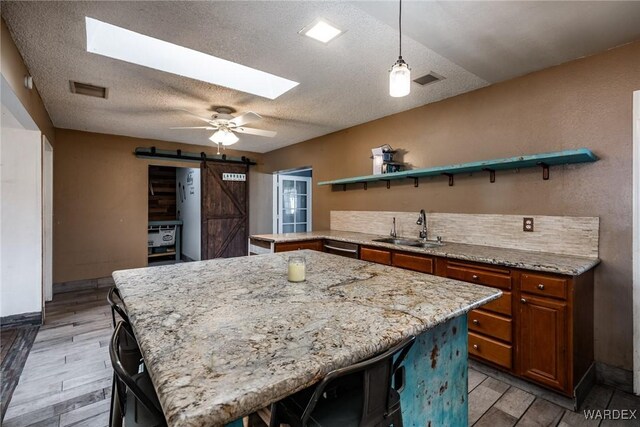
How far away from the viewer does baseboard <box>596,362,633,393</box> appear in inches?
84.7

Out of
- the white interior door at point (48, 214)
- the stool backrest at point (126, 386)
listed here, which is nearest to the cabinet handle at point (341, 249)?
the stool backrest at point (126, 386)

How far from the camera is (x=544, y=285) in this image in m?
2.04

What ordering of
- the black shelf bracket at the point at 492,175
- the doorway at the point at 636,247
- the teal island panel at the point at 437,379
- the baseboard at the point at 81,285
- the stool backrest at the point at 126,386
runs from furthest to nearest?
the baseboard at the point at 81,285, the black shelf bracket at the point at 492,175, the doorway at the point at 636,247, the teal island panel at the point at 437,379, the stool backrest at the point at 126,386

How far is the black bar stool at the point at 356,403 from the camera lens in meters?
0.84

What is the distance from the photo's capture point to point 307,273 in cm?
176

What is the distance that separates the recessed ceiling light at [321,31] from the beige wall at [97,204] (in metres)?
4.32

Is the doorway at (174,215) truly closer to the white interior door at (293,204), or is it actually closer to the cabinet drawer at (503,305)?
the white interior door at (293,204)

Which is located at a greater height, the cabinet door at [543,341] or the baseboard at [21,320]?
the cabinet door at [543,341]

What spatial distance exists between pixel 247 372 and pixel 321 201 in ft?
14.5

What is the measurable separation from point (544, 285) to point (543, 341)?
380 mm

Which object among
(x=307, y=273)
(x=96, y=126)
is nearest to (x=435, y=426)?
(x=307, y=273)

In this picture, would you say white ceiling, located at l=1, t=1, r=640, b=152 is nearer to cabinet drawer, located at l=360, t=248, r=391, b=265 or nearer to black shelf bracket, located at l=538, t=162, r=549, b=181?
black shelf bracket, located at l=538, t=162, r=549, b=181

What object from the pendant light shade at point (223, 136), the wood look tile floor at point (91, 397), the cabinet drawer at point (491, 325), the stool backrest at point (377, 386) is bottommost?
the wood look tile floor at point (91, 397)

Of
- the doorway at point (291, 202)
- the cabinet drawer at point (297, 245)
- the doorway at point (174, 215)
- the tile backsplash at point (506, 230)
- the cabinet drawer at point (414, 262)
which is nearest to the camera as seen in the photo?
the tile backsplash at point (506, 230)
